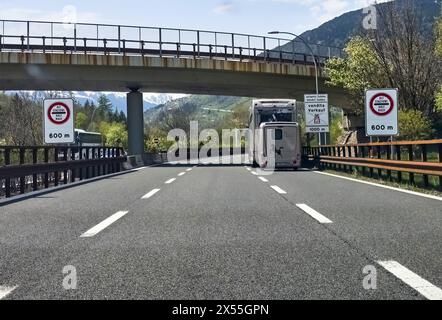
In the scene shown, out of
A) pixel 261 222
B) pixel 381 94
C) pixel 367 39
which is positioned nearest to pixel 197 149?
pixel 367 39

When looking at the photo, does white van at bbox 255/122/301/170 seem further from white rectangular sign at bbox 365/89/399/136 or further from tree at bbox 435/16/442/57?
tree at bbox 435/16/442/57

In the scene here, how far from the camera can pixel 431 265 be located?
5070mm

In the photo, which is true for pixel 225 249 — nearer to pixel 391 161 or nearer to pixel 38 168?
pixel 391 161

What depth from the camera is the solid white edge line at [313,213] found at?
803 cm

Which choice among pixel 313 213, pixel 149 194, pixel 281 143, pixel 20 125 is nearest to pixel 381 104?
pixel 281 143

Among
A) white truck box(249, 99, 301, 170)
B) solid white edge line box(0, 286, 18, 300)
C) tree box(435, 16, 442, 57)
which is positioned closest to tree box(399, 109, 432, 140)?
tree box(435, 16, 442, 57)

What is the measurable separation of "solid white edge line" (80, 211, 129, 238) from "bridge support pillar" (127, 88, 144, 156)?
2891 centimetres

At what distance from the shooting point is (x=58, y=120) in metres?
18.4

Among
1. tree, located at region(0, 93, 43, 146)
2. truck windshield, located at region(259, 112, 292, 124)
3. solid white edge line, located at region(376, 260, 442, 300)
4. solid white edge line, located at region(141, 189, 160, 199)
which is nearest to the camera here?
solid white edge line, located at region(376, 260, 442, 300)

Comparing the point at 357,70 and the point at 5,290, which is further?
the point at 357,70

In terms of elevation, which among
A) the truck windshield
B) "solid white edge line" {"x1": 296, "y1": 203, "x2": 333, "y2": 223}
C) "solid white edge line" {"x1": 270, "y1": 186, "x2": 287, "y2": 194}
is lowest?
"solid white edge line" {"x1": 296, "y1": 203, "x2": 333, "y2": 223}

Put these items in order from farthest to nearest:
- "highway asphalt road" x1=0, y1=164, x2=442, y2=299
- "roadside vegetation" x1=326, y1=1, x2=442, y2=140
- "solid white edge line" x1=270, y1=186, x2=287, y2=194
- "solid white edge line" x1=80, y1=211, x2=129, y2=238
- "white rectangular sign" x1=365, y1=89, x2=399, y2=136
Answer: "roadside vegetation" x1=326, y1=1, x2=442, y2=140
"white rectangular sign" x1=365, y1=89, x2=399, y2=136
"solid white edge line" x1=270, y1=186, x2=287, y2=194
"solid white edge line" x1=80, y1=211, x2=129, y2=238
"highway asphalt road" x1=0, y1=164, x2=442, y2=299

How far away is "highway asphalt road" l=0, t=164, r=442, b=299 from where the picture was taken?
4.34 metres

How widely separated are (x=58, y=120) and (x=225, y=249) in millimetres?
13850
